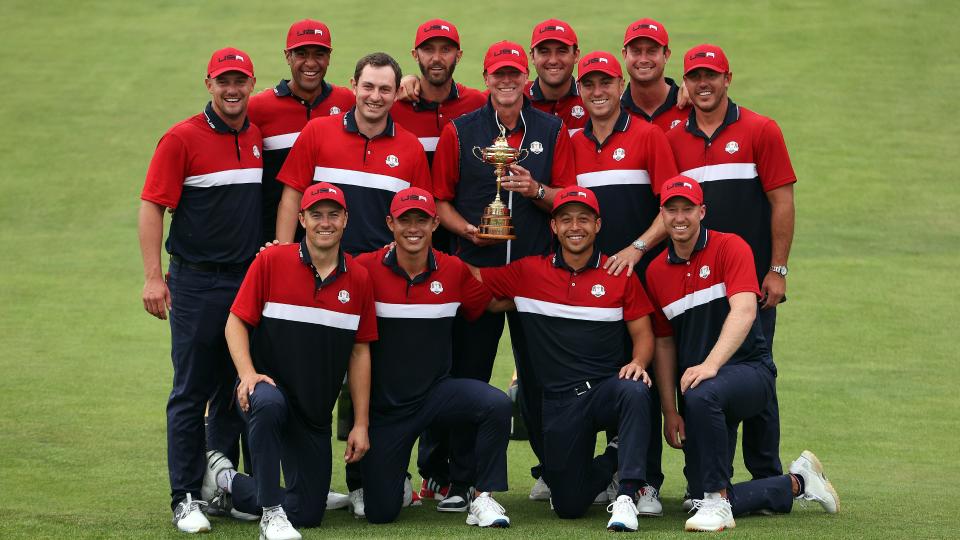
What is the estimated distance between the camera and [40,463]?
8586 mm

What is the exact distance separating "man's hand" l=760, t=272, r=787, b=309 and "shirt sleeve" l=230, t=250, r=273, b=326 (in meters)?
2.89

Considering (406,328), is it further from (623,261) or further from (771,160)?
(771,160)

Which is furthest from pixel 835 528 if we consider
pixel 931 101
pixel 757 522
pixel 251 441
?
pixel 931 101

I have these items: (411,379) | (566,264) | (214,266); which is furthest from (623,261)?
(214,266)

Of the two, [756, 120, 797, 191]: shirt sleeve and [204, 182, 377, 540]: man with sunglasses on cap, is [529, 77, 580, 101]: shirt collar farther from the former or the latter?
[204, 182, 377, 540]: man with sunglasses on cap

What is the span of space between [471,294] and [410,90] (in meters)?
1.48

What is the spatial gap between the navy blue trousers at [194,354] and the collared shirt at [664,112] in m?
2.67

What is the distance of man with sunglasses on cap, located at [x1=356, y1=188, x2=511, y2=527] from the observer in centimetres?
748

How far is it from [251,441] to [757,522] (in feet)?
8.81

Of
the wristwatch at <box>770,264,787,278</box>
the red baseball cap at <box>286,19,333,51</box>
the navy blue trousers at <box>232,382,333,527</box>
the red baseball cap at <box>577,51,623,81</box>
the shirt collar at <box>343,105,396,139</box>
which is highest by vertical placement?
the red baseball cap at <box>286,19,333,51</box>

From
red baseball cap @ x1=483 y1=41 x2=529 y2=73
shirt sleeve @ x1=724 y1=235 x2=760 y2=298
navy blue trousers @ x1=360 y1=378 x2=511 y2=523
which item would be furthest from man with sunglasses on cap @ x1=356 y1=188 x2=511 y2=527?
shirt sleeve @ x1=724 y1=235 x2=760 y2=298

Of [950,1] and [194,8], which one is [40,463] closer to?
[194,8]

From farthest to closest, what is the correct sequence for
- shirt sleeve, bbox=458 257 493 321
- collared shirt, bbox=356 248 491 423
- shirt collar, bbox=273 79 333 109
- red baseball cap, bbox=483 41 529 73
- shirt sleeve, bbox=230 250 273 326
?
shirt collar, bbox=273 79 333 109 < red baseball cap, bbox=483 41 529 73 < shirt sleeve, bbox=458 257 493 321 < collared shirt, bbox=356 248 491 423 < shirt sleeve, bbox=230 250 273 326

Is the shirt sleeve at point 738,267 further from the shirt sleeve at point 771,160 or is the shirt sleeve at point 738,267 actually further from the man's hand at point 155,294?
the man's hand at point 155,294
